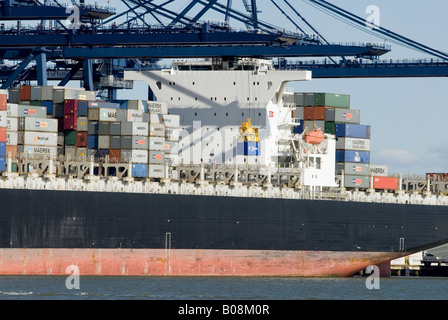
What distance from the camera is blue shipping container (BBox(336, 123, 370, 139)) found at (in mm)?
54688

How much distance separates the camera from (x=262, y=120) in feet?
169

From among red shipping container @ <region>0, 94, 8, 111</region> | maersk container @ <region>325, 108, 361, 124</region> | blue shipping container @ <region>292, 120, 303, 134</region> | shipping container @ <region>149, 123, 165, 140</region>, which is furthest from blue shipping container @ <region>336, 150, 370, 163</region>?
red shipping container @ <region>0, 94, 8, 111</region>

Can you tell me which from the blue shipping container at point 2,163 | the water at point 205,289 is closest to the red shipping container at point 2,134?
the blue shipping container at point 2,163

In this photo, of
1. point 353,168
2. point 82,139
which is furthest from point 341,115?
point 82,139

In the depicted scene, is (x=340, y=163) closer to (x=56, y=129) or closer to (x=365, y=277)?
(x=365, y=277)

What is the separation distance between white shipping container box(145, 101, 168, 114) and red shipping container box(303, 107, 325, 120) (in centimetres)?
919

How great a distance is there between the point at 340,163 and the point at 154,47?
45.1 feet

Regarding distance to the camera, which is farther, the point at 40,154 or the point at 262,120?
the point at 262,120

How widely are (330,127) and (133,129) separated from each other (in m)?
14.3

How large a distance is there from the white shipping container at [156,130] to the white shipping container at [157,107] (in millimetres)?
2695

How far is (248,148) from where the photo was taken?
166ft

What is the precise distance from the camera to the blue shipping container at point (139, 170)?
4497 cm

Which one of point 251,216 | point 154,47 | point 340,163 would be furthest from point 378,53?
point 251,216

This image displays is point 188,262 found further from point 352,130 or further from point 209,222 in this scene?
point 352,130
